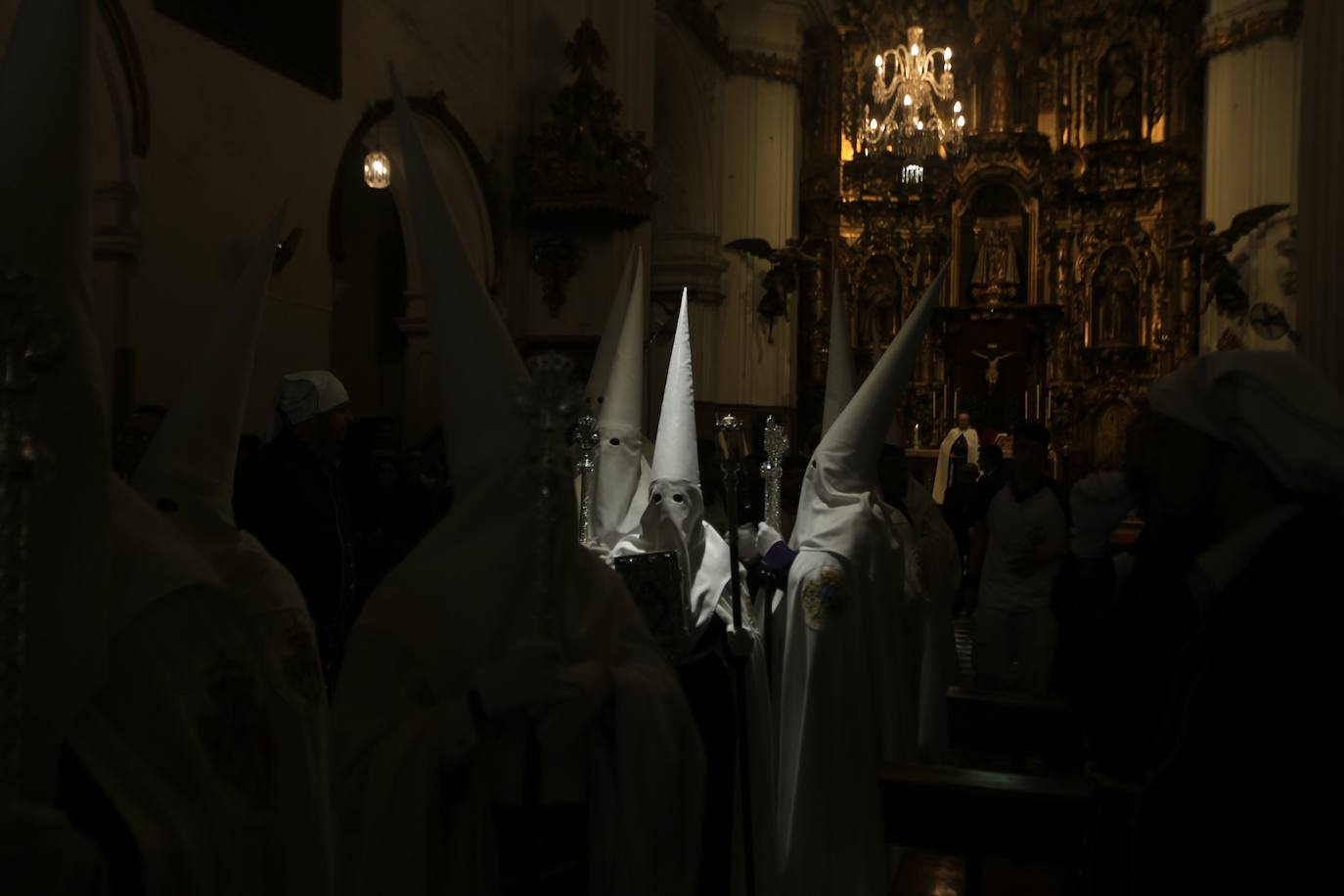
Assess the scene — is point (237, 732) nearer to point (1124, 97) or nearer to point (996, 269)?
point (996, 269)

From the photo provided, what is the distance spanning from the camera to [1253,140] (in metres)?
19.7

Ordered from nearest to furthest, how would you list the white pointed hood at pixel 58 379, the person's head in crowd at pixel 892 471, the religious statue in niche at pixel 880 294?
the white pointed hood at pixel 58 379 < the person's head in crowd at pixel 892 471 < the religious statue in niche at pixel 880 294

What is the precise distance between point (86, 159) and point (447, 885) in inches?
55.8

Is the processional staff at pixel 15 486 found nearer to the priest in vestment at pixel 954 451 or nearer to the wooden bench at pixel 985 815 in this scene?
the wooden bench at pixel 985 815

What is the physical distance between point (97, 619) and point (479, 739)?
748mm

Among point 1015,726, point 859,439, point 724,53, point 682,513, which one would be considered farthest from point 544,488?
point 724,53

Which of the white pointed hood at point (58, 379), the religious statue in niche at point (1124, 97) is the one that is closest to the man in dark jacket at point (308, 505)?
the white pointed hood at point (58, 379)

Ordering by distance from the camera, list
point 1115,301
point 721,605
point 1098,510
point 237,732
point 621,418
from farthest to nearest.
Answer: point 1115,301 → point 621,418 → point 721,605 → point 1098,510 → point 237,732

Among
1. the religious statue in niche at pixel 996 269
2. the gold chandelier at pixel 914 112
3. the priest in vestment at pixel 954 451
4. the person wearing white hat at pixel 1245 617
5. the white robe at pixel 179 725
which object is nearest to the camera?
the white robe at pixel 179 725

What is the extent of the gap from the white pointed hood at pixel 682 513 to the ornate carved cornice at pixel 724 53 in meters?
13.0

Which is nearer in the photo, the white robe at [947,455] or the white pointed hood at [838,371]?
the white pointed hood at [838,371]

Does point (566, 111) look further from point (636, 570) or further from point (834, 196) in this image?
point (834, 196)

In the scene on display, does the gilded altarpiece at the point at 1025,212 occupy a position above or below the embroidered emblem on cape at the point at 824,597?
above

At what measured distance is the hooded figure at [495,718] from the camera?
239 centimetres
